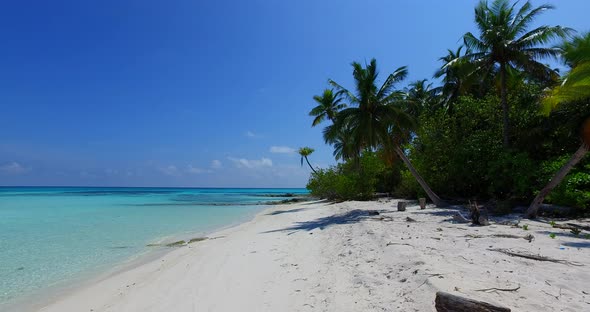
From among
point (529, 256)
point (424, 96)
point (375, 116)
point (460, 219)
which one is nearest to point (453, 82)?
point (424, 96)

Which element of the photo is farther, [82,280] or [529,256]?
[82,280]

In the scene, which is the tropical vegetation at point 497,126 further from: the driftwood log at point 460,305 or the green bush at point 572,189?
the driftwood log at point 460,305

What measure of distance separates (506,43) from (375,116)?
22.5 feet

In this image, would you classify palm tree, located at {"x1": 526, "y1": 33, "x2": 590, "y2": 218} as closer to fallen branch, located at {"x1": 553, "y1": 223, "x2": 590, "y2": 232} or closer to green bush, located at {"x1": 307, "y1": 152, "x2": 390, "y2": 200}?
fallen branch, located at {"x1": 553, "y1": 223, "x2": 590, "y2": 232}

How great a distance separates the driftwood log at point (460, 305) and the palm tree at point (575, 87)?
907cm

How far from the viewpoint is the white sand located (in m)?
3.68

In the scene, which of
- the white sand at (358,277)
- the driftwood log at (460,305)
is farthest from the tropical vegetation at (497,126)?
the driftwood log at (460,305)

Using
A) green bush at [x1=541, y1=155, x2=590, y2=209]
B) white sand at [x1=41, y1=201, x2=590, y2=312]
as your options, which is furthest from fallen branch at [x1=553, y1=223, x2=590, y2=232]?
green bush at [x1=541, y1=155, x2=590, y2=209]

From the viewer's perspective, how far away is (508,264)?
4.75m

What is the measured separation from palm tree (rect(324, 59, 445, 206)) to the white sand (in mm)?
8019

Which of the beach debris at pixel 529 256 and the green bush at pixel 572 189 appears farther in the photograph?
the green bush at pixel 572 189

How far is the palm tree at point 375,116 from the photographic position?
15508mm

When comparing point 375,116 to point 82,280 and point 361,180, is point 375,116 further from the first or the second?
point 82,280

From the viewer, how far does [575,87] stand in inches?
354
